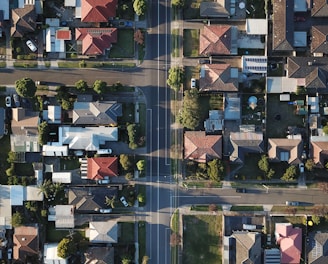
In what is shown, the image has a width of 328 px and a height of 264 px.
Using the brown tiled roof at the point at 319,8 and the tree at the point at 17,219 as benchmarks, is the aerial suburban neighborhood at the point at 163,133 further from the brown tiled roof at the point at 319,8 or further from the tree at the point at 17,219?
the tree at the point at 17,219

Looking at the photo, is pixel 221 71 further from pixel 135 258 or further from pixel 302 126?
pixel 135 258

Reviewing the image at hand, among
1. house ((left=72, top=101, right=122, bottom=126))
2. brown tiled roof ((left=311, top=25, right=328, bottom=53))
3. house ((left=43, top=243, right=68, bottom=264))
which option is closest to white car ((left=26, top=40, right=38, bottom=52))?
house ((left=72, top=101, right=122, bottom=126))

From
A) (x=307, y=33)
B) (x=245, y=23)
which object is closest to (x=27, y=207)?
(x=245, y=23)

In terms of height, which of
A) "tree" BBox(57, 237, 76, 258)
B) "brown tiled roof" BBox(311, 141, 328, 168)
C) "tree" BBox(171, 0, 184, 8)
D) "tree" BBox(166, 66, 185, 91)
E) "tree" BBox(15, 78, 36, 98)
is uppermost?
"tree" BBox(171, 0, 184, 8)

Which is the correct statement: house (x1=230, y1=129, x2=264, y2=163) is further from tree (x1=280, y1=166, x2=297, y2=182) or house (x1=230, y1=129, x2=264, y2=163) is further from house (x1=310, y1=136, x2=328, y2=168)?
house (x1=310, y1=136, x2=328, y2=168)

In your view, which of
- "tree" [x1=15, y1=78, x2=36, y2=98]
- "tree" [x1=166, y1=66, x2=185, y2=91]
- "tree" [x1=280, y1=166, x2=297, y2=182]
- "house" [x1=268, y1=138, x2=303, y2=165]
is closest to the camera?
"tree" [x1=15, y1=78, x2=36, y2=98]

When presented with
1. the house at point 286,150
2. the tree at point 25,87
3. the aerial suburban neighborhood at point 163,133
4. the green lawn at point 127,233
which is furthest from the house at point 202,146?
the tree at point 25,87
